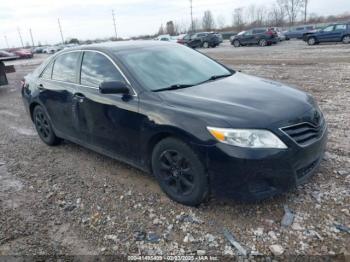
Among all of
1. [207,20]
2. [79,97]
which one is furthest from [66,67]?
[207,20]

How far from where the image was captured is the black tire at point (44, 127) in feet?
17.0

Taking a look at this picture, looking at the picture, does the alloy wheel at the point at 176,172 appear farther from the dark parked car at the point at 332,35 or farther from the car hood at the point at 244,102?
the dark parked car at the point at 332,35

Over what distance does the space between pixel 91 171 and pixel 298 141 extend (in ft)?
9.01

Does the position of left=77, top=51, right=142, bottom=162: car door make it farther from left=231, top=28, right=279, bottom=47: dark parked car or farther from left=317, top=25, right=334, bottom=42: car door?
left=231, top=28, right=279, bottom=47: dark parked car

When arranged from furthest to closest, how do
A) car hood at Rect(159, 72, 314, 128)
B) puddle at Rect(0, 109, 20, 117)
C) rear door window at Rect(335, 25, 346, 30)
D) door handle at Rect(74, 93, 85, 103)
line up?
rear door window at Rect(335, 25, 346, 30), puddle at Rect(0, 109, 20, 117), door handle at Rect(74, 93, 85, 103), car hood at Rect(159, 72, 314, 128)

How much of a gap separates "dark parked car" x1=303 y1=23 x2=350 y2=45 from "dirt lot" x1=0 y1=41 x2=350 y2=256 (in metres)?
21.2

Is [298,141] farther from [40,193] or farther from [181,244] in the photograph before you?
[40,193]

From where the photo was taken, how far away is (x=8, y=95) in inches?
431

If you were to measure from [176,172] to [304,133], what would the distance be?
1.30 metres

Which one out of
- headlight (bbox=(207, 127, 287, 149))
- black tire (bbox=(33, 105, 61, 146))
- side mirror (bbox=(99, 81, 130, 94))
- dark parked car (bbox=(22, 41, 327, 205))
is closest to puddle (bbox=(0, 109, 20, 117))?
black tire (bbox=(33, 105, 61, 146))

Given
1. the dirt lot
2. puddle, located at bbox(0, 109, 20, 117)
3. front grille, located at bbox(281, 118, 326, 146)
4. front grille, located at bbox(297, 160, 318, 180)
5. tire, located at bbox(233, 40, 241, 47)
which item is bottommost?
tire, located at bbox(233, 40, 241, 47)

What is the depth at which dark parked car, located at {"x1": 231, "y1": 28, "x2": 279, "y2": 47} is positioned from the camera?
27.8 m

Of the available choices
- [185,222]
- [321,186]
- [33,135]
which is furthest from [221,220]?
[33,135]

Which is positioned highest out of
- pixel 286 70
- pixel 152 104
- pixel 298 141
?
pixel 152 104
